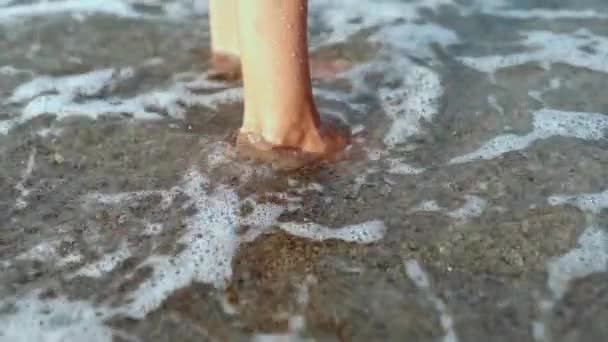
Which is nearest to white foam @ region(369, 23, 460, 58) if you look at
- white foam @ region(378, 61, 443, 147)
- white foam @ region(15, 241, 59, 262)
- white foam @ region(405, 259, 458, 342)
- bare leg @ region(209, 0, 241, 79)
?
white foam @ region(378, 61, 443, 147)

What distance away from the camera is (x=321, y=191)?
2631 millimetres

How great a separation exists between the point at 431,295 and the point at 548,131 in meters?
0.99

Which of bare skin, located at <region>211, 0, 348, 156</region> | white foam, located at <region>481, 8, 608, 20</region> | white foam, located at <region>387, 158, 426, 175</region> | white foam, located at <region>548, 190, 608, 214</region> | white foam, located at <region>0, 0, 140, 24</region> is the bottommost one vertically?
white foam, located at <region>387, 158, 426, 175</region>

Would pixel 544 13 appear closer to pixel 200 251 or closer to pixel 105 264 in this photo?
pixel 200 251

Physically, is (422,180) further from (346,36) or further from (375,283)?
(346,36)

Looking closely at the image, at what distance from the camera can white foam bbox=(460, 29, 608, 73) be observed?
3.39m

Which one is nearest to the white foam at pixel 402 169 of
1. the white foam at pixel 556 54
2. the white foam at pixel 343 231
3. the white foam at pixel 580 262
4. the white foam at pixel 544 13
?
the white foam at pixel 343 231

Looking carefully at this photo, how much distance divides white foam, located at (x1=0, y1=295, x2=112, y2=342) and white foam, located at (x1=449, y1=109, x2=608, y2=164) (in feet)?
4.05

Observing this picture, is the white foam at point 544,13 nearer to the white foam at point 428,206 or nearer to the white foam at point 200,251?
the white foam at point 428,206

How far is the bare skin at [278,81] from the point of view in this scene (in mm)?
2559

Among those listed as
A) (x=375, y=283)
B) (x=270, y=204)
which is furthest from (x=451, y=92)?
(x=375, y=283)

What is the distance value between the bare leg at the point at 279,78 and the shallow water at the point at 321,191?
0.12 metres

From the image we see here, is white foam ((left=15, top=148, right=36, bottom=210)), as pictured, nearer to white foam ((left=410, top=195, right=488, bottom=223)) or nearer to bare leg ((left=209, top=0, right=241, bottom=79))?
bare leg ((left=209, top=0, right=241, bottom=79))

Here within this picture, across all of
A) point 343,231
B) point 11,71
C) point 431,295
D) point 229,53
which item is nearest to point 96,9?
point 11,71
